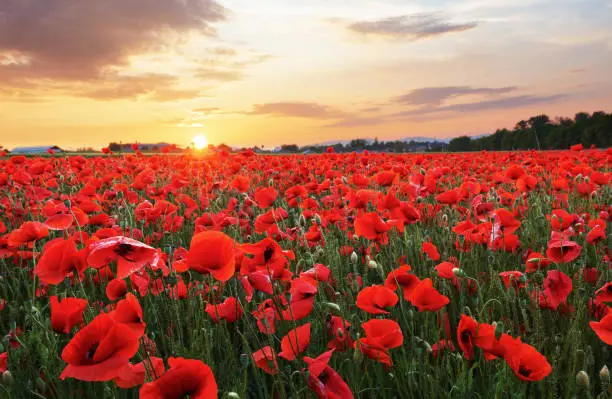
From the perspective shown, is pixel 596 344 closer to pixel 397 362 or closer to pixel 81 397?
pixel 397 362

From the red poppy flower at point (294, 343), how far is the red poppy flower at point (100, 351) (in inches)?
20.9

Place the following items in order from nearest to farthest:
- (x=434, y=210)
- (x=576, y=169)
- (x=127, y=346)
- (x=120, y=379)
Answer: (x=127, y=346)
(x=120, y=379)
(x=434, y=210)
(x=576, y=169)

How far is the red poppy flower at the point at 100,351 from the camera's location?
1.16 meters

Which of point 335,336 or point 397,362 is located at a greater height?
point 335,336

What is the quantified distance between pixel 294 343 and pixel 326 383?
0.29 metres

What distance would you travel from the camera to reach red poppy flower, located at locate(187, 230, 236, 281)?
4.81 ft

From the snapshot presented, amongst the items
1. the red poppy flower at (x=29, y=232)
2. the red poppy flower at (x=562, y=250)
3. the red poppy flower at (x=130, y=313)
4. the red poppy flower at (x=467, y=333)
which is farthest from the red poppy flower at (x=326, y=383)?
the red poppy flower at (x=29, y=232)

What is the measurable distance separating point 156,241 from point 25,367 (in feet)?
6.24

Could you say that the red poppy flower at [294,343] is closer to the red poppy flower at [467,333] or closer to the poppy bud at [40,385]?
the red poppy flower at [467,333]

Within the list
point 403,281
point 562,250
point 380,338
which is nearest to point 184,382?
point 380,338

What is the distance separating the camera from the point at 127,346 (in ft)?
4.01

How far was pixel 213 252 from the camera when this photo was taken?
148 centimetres

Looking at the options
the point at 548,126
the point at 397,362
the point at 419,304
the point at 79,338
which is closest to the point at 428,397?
the point at 397,362

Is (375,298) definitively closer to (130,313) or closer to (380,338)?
(380,338)
